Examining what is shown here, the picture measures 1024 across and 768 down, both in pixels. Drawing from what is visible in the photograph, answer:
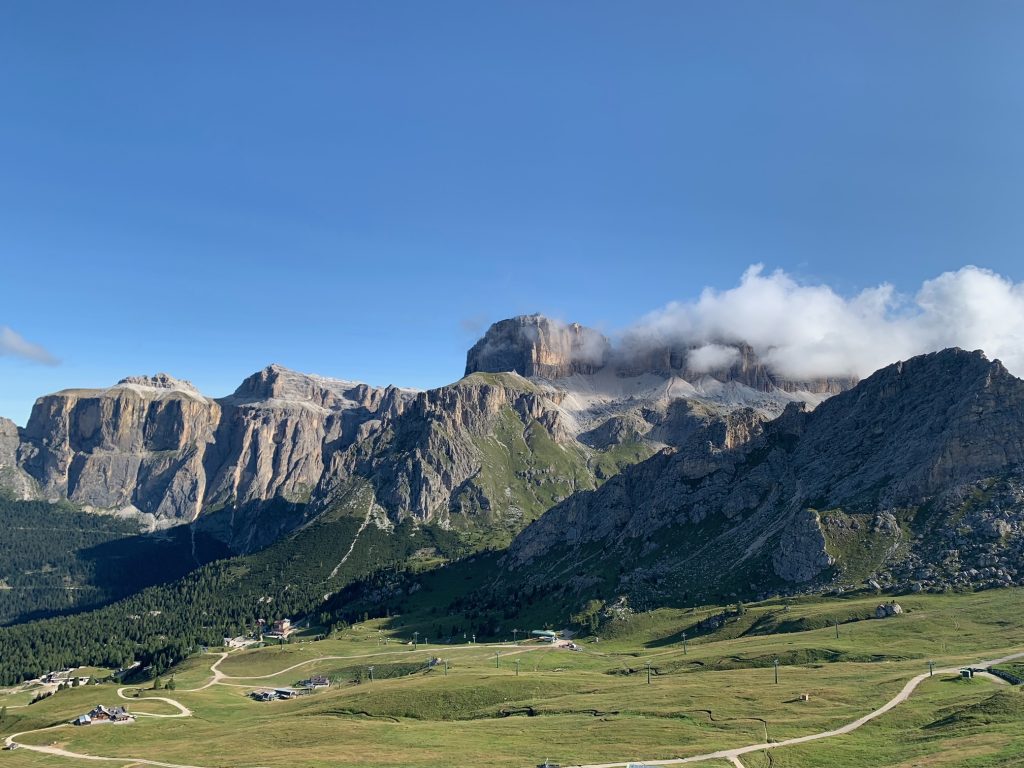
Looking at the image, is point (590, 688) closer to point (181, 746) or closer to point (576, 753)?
point (576, 753)

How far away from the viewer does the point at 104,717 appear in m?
158

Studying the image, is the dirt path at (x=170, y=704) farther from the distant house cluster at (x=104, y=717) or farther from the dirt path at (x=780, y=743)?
the dirt path at (x=780, y=743)

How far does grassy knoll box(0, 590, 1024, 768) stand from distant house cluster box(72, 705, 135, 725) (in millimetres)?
5114

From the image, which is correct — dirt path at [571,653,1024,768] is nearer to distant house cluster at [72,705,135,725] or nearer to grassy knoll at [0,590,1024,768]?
grassy knoll at [0,590,1024,768]

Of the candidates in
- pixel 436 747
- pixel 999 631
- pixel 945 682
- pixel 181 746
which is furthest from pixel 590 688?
pixel 999 631

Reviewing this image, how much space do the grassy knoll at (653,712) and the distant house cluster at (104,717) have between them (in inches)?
201

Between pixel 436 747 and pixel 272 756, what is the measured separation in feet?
84.0

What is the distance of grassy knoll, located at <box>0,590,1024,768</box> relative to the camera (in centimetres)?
9759

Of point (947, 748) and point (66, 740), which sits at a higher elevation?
point (947, 748)

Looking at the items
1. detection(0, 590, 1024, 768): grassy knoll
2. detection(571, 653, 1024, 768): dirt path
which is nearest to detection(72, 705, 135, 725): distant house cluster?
detection(0, 590, 1024, 768): grassy knoll

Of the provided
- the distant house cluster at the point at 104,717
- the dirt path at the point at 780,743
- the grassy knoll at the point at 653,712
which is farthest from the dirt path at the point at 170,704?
the dirt path at the point at 780,743

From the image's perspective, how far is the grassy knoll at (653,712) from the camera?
97.6m

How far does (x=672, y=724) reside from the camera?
114 meters

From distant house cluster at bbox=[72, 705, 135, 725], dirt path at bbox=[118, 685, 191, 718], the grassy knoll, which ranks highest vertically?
the grassy knoll
